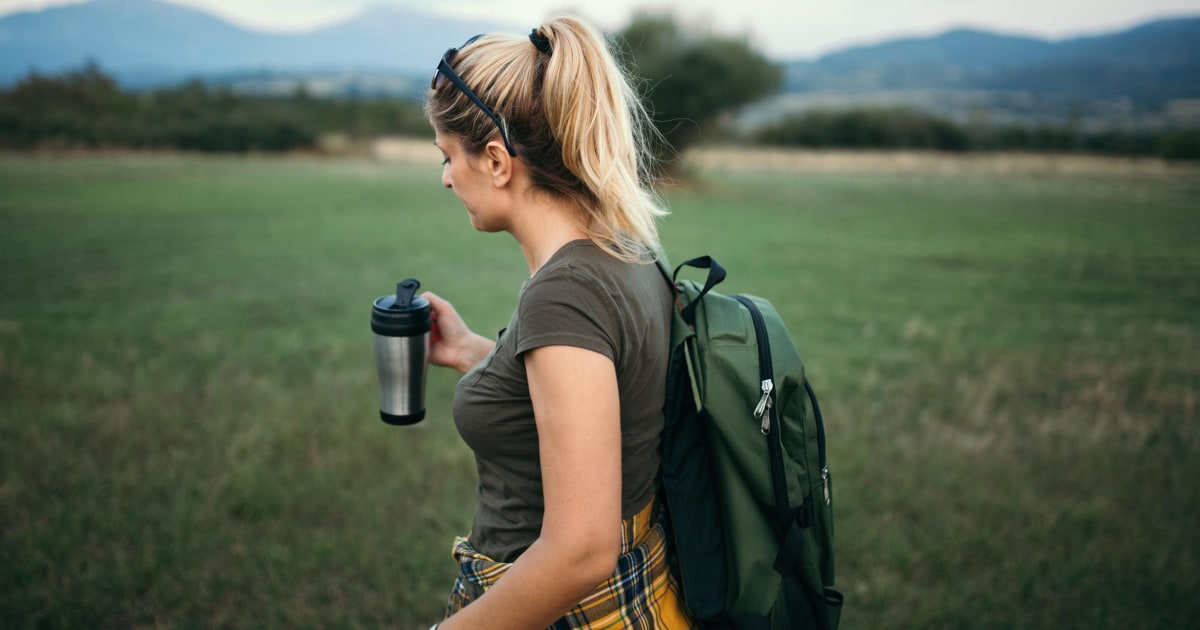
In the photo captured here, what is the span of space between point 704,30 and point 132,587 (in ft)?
118

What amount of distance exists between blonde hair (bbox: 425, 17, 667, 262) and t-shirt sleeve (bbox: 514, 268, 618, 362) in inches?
6.1

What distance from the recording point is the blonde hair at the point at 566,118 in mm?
1454

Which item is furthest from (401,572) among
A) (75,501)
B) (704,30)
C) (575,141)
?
(704,30)

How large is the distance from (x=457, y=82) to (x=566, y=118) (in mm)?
252

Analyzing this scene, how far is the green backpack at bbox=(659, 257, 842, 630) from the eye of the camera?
149 centimetres

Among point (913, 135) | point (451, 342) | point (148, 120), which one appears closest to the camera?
point (451, 342)

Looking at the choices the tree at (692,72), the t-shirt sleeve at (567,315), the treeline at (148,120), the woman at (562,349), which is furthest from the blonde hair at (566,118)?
the treeline at (148,120)

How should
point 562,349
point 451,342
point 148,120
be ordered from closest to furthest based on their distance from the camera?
point 562,349 < point 451,342 < point 148,120

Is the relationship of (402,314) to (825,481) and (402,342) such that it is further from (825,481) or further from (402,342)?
(825,481)

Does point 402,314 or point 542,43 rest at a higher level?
point 542,43

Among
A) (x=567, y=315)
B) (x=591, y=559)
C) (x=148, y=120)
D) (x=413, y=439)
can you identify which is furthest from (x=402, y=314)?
(x=148, y=120)

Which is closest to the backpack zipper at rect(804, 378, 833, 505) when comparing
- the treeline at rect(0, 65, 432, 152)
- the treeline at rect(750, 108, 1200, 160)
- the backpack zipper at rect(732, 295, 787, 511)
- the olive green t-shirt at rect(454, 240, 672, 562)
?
the backpack zipper at rect(732, 295, 787, 511)

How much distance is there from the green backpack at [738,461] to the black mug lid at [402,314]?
2.51 feet

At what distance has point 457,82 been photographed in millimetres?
1513
